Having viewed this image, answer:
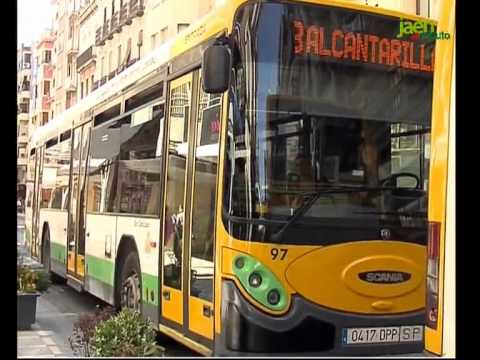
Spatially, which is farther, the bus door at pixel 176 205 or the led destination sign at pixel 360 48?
the bus door at pixel 176 205

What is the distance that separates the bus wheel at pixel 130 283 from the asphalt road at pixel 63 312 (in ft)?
1.88

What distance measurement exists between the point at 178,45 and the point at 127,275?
8.46ft

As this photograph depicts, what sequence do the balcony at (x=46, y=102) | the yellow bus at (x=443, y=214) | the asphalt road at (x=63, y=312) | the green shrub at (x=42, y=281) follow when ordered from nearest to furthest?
the yellow bus at (x=443, y=214), the asphalt road at (x=63, y=312), the green shrub at (x=42, y=281), the balcony at (x=46, y=102)

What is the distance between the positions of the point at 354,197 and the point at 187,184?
1.44 m

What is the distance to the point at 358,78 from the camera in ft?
19.5

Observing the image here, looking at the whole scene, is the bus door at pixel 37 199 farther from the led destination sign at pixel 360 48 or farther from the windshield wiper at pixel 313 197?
the windshield wiper at pixel 313 197

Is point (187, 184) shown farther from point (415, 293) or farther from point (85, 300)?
point (85, 300)

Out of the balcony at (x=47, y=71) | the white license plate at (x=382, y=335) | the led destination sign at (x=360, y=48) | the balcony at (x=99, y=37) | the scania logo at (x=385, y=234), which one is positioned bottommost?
the white license plate at (x=382, y=335)

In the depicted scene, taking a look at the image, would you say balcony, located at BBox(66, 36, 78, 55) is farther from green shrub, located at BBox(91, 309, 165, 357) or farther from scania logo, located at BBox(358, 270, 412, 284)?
scania logo, located at BBox(358, 270, 412, 284)

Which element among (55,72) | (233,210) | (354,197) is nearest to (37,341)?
(233,210)

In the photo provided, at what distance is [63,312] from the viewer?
10.5m

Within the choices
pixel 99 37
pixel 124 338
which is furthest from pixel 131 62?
pixel 124 338

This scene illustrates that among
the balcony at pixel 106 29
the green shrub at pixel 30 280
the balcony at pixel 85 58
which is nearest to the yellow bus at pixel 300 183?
the green shrub at pixel 30 280

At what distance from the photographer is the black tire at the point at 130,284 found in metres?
7.72
